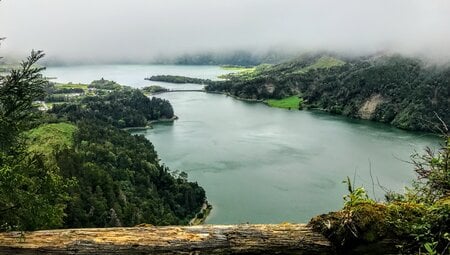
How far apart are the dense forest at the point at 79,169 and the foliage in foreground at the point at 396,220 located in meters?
5.69

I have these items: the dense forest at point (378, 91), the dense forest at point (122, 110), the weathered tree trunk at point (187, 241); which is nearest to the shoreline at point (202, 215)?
the weathered tree trunk at point (187, 241)

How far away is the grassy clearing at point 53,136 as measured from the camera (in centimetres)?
8233

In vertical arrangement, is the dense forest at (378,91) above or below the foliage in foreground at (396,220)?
below

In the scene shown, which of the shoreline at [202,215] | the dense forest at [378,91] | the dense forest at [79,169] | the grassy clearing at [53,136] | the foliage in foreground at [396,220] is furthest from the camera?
the dense forest at [378,91]

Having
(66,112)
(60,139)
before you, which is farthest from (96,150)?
(66,112)

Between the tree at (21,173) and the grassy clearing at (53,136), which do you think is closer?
the tree at (21,173)

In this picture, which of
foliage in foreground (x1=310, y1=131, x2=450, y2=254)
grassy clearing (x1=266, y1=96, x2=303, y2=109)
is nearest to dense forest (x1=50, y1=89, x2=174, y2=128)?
grassy clearing (x1=266, y1=96, x2=303, y2=109)

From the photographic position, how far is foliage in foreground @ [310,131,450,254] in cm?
573

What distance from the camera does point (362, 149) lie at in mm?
92375

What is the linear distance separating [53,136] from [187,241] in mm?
89562

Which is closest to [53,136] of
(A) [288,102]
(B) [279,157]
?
(B) [279,157]

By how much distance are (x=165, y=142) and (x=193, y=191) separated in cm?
4298

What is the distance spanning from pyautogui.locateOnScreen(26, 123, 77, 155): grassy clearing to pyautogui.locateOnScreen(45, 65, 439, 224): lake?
18.8m

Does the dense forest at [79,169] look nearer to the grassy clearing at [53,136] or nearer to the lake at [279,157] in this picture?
the grassy clearing at [53,136]
